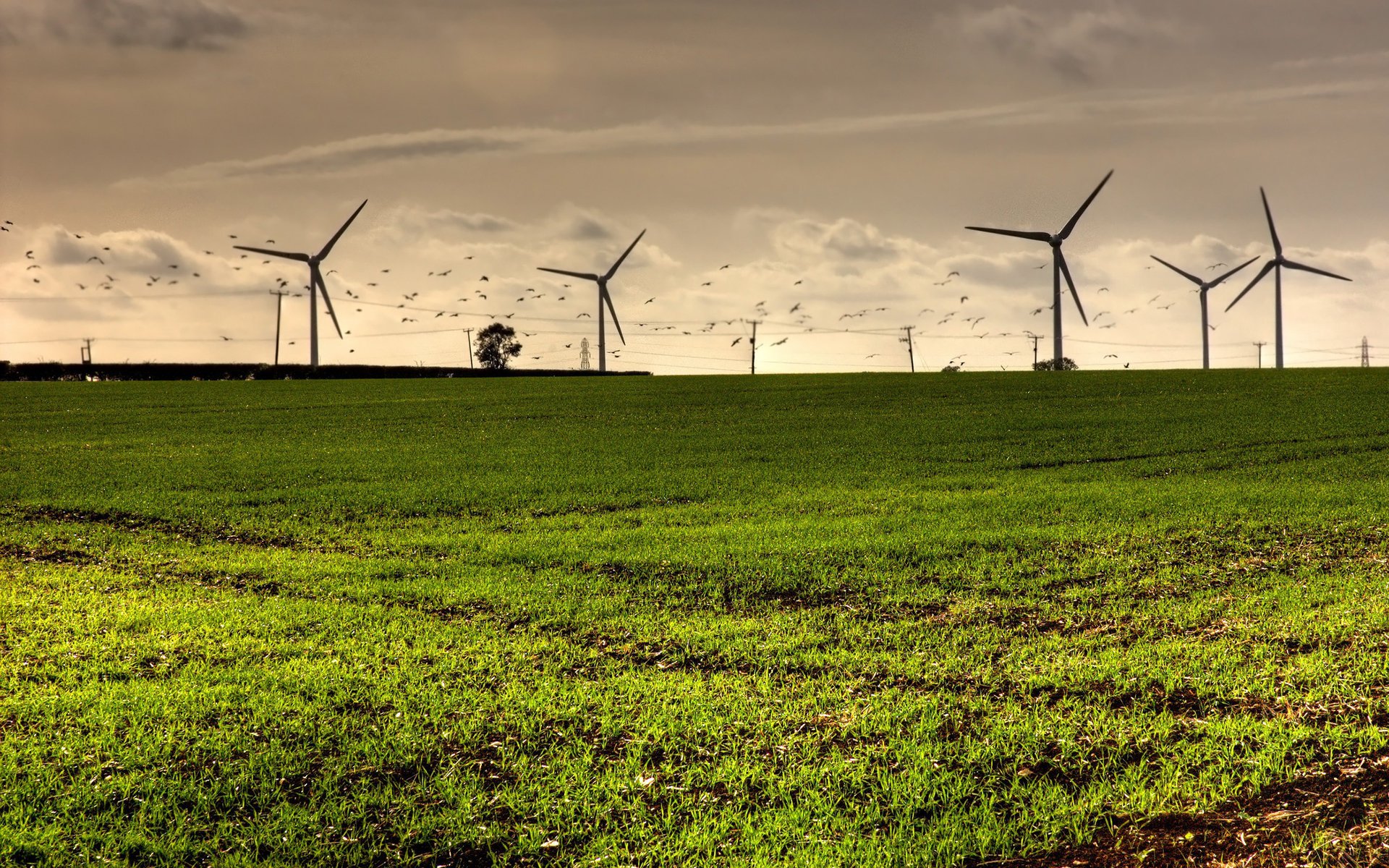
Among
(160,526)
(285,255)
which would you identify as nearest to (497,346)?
(285,255)

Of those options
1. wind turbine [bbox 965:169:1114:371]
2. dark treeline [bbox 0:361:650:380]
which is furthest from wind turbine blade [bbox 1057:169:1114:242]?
dark treeline [bbox 0:361:650:380]

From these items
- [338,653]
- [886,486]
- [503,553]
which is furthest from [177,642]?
[886,486]

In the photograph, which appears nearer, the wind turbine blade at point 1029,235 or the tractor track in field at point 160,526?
the tractor track in field at point 160,526

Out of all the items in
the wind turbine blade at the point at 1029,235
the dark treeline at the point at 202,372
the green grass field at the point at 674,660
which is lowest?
the green grass field at the point at 674,660

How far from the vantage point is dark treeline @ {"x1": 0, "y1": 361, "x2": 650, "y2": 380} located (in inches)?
2904

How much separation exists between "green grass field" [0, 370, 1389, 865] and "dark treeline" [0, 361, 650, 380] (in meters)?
51.7

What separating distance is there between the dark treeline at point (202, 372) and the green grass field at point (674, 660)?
51.7 metres

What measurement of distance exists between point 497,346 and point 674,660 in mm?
151465

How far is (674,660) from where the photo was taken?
11578 mm

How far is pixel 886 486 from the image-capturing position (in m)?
25.6

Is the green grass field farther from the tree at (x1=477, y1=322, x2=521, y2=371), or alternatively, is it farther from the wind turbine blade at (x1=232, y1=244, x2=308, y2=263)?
the tree at (x1=477, y1=322, x2=521, y2=371)

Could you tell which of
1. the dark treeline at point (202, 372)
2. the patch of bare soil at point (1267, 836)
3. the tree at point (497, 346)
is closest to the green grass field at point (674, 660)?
the patch of bare soil at point (1267, 836)

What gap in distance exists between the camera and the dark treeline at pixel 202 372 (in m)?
73.8

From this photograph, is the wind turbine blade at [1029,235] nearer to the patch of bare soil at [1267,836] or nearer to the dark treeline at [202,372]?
the dark treeline at [202,372]
